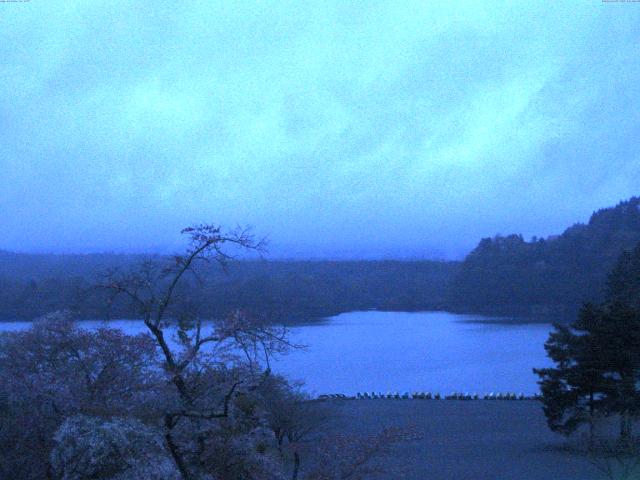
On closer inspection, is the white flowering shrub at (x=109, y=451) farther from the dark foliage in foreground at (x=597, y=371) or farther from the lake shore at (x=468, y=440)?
the dark foliage in foreground at (x=597, y=371)

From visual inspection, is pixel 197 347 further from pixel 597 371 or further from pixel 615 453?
pixel 597 371

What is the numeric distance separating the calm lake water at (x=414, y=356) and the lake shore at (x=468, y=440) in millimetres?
2104

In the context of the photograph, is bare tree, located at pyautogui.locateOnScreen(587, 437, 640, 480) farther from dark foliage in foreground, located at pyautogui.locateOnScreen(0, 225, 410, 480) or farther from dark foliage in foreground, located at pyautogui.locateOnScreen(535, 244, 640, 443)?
dark foliage in foreground, located at pyautogui.locateOnScreen(0, 225, 410, 480)

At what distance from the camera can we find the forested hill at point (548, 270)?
58.6 meters

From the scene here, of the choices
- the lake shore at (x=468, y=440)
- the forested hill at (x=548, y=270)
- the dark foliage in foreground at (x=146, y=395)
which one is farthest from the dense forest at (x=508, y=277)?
the dark foliage in foreground at (x=146, y=395)

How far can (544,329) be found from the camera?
158 ft

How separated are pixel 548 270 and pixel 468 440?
1907 inches

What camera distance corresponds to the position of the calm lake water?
86.2 ft

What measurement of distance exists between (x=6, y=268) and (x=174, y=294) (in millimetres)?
25469

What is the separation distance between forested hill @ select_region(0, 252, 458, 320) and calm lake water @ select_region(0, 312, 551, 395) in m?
1.18

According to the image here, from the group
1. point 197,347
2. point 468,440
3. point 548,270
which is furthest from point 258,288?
point 548,270

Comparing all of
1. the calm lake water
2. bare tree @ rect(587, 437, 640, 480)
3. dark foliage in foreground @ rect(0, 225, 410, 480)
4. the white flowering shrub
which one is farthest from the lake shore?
the white flowering shrub

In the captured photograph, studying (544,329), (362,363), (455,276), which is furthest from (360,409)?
(455,276)

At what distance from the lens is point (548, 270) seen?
202 feet
